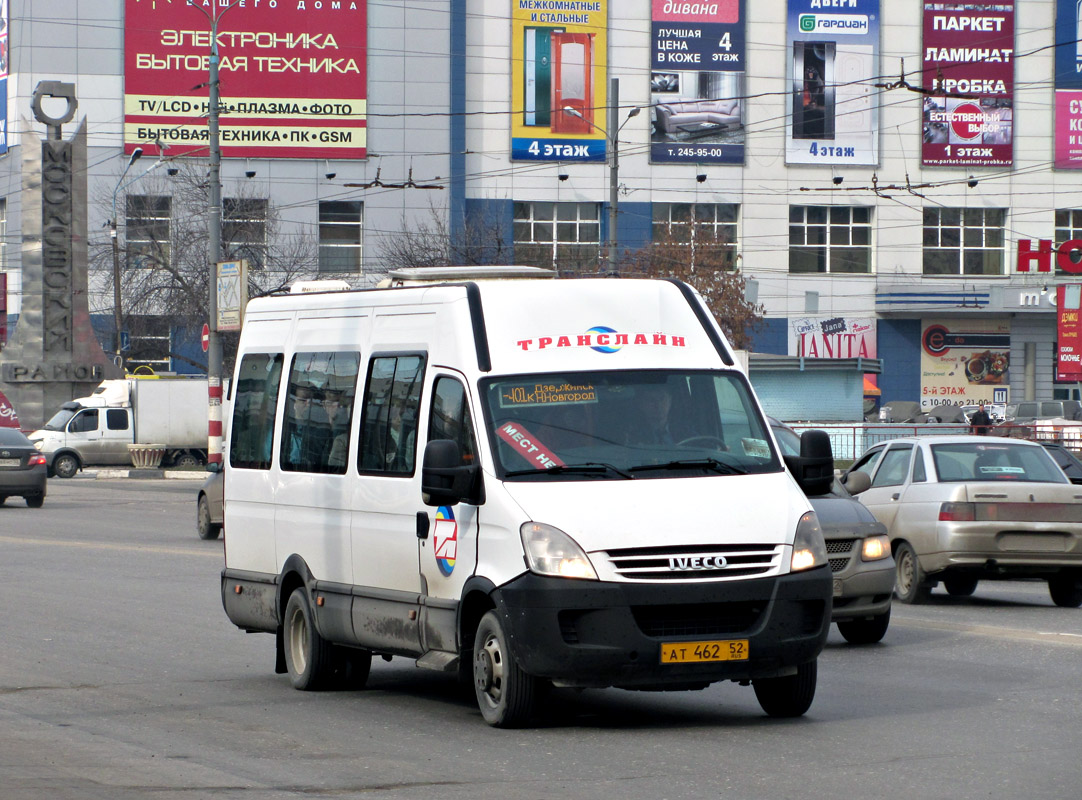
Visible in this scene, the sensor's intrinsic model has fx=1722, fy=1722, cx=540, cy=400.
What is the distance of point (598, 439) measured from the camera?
8.39 m

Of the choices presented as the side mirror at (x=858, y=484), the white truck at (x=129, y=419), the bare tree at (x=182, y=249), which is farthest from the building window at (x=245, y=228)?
the side mirror at (x=858, y=484)

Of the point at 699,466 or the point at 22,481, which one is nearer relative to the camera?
the point at 699,466

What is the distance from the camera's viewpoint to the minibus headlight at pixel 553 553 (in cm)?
782

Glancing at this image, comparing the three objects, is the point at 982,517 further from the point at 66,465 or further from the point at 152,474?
the point at 66,465

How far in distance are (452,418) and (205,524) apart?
51.3ft

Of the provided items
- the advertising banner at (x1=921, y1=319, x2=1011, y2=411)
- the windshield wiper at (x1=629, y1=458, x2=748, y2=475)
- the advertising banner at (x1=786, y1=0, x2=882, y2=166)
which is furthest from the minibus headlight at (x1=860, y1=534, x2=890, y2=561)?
the advertising banner at (x1=921, y1=319, x2=1011, y2=411)

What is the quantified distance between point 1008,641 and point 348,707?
5.16 m

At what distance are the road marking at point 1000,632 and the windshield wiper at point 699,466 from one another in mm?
4591

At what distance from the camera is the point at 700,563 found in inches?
312

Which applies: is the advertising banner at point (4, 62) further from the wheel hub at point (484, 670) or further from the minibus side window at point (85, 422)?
A: the wheel hub at point (484, 670)

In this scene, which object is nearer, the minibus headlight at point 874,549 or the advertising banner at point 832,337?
the minibus headlight at point 874,549

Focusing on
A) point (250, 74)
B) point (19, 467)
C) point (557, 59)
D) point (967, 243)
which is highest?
point (557, 59)

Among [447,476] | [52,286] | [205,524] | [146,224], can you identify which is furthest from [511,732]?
[146,224]

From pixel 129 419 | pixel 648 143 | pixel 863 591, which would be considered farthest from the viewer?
pixel 648 143
